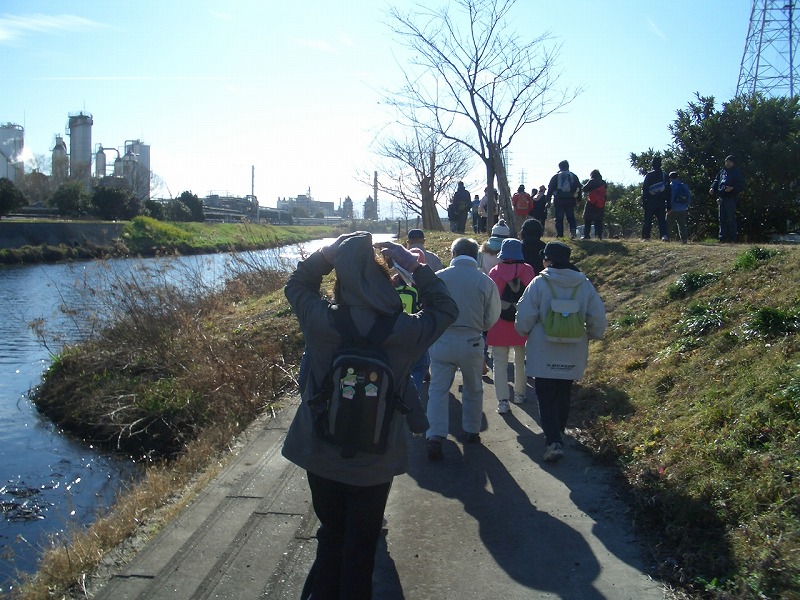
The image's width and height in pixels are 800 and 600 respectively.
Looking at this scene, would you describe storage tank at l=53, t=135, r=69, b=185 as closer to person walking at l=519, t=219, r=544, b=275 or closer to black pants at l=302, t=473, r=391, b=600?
person walking at l=519, t=219, r=544, b=275

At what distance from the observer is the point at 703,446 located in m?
5.26

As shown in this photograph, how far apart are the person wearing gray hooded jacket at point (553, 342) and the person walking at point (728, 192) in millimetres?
8427

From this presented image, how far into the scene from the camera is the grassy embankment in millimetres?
4371

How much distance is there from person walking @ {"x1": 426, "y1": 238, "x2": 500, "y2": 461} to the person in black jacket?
917 centimetres

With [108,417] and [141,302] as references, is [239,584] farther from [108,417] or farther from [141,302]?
[141,302]

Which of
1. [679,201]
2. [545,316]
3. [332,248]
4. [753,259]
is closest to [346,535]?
[332,248]

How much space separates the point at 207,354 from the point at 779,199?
1183 cm

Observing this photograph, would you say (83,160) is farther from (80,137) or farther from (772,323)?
(772,323)

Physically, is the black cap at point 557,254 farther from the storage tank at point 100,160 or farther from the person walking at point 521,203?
the storage tank at point 100,160

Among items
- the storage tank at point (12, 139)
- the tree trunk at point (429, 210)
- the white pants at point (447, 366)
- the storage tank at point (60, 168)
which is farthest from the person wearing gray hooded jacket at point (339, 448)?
the storage tank at point (12, 139)

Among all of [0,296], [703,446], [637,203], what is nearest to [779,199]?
[637,203]

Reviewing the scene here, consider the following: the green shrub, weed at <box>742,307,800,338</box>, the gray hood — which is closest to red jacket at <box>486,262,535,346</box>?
weed at <box>742,307,800,338</box>

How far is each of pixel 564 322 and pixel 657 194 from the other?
→ 9615mm

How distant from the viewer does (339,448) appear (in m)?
3.36
